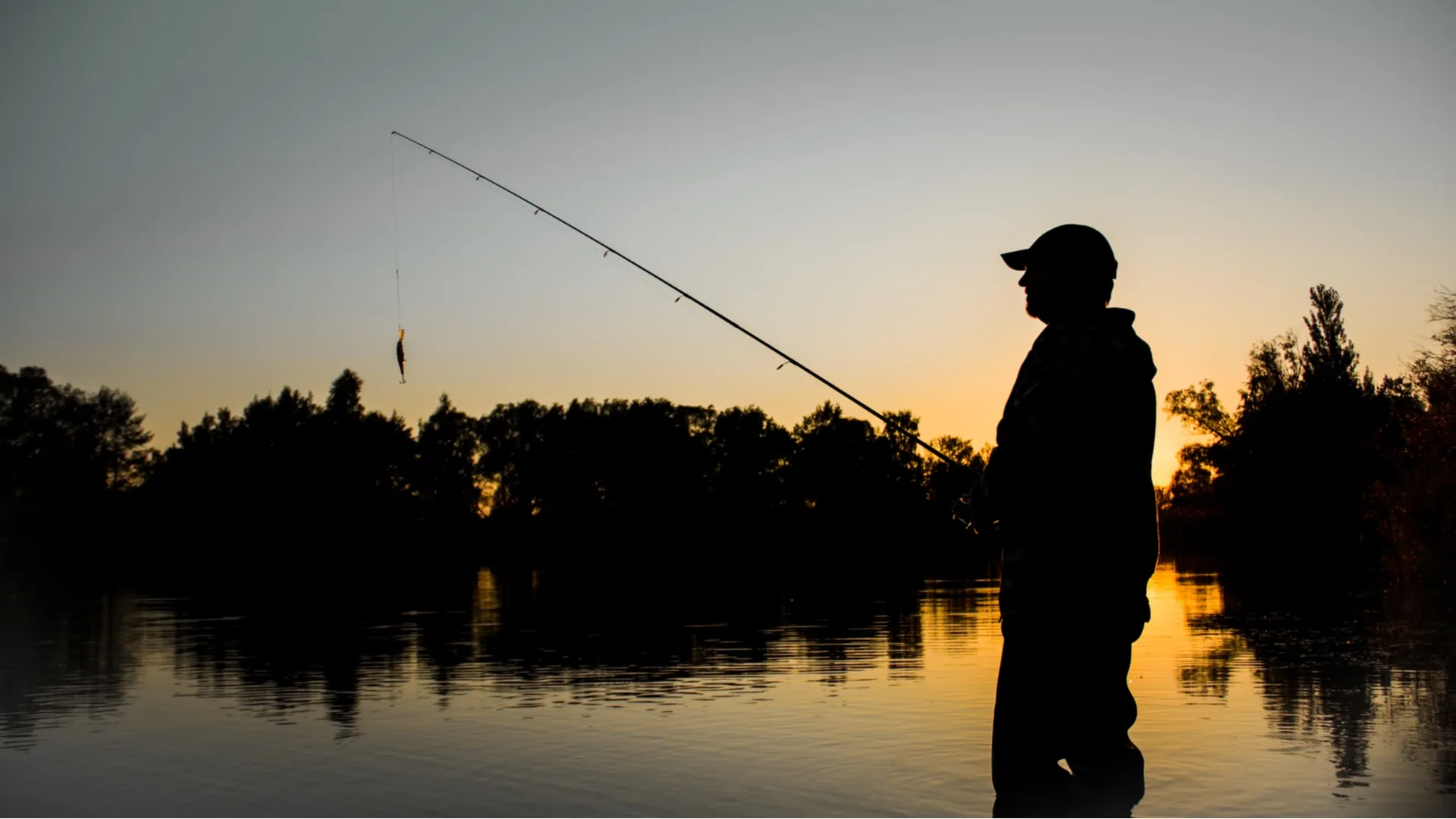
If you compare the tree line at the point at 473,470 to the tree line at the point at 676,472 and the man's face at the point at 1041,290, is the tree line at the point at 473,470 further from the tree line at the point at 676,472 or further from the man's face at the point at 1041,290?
the man's face at the point at 1041,290

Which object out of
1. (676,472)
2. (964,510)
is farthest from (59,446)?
(964,510)

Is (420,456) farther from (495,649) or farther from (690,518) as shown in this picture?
(495,649)

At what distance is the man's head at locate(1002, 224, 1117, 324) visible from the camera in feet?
14.4

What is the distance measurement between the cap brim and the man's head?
15 centimetres

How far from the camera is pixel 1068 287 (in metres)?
4.41

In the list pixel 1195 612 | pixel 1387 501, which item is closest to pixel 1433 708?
pixel 1195 612

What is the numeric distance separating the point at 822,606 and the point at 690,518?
86.1 metres

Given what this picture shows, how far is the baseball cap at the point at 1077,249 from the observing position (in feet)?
14.5

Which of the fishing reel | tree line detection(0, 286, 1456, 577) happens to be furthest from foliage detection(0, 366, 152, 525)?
the fishing reel

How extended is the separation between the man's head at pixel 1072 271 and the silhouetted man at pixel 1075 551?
20 cm

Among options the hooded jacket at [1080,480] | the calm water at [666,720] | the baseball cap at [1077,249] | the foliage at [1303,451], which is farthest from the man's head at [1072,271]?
the foliage at [1303,451]

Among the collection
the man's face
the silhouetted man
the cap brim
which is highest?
the cap brim

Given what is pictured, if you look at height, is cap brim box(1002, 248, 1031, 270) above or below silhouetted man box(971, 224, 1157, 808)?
above

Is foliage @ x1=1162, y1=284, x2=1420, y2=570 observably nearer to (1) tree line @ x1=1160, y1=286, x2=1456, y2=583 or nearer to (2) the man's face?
(1) tree line @ x1=1160, y1=286, x2=1456, y2=583
